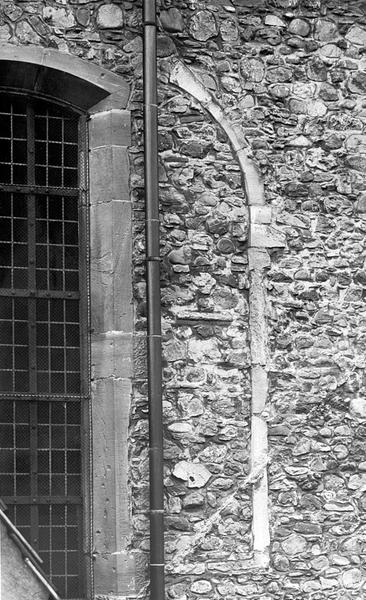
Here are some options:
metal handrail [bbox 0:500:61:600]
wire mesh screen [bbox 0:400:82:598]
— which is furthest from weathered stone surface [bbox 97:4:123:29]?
metal handrail [bbox 0:500:61:600]

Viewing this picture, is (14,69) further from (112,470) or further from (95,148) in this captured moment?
(112,470)

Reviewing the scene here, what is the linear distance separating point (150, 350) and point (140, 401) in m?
0.35

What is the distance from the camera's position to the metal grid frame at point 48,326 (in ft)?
31.7

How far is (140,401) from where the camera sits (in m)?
9.75

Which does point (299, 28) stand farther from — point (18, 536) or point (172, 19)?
point (18, 536)

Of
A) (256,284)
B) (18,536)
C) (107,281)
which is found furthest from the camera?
(256,284)

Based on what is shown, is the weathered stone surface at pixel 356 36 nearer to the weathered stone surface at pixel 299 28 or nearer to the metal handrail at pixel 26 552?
the weathered stone surface at pixel 299 28

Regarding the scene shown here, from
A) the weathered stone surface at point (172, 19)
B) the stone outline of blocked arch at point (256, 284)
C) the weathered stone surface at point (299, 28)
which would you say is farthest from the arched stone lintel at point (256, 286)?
the weathered stone surface at point (299, 28)

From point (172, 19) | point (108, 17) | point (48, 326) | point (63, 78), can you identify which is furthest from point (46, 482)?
point (172, 19)

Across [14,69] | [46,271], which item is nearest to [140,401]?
[46,271]

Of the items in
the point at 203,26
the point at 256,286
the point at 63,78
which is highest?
the point at 203,26

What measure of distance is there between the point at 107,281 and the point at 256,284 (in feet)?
3.47

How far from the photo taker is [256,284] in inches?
401

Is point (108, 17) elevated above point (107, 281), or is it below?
above
